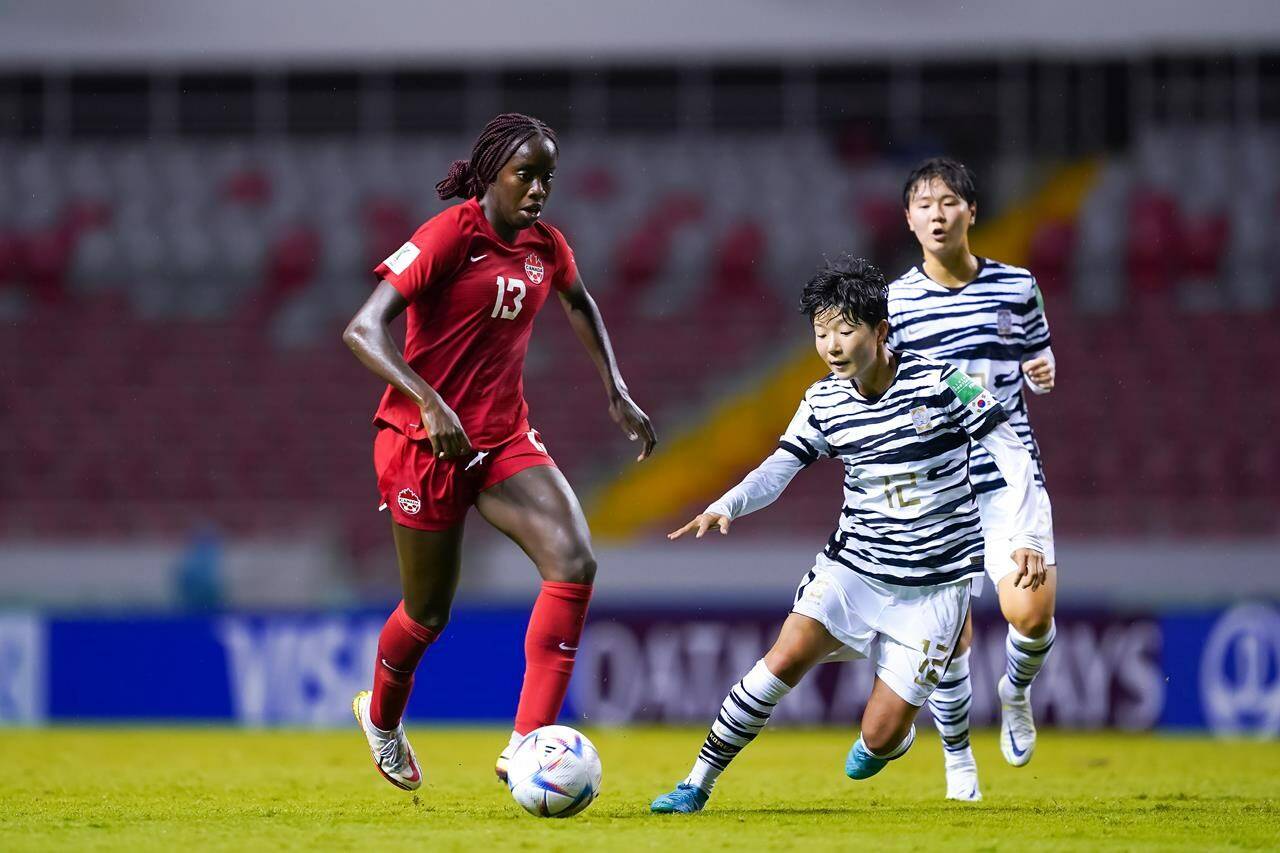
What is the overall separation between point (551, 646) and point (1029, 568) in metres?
1.59

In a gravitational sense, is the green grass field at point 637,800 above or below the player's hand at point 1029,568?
below

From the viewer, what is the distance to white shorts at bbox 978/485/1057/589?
6.26 metres

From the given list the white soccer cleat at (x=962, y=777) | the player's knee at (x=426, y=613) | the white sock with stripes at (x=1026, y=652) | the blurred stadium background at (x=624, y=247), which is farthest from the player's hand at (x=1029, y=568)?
the blurred stadium background at (x=624, y=247)

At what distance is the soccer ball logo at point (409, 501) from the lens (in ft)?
18.8

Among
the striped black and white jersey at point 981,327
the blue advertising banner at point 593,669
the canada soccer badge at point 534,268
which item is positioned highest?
the canada soccer badge at point 534,268

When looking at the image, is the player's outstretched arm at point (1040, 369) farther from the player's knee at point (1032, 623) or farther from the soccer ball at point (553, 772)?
the soccer ball at point (553, 772)

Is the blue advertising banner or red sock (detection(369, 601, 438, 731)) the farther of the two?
the blue advertising banner

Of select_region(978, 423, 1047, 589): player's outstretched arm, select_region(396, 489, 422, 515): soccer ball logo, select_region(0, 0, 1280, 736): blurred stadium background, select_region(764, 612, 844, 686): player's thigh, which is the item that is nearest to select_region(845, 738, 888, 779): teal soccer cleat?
select_region(764, 612, 844, 686): player's thigh

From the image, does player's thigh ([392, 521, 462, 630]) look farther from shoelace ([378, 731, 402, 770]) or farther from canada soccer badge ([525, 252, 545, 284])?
canada soccer badge ([525, 252, 545, 284])

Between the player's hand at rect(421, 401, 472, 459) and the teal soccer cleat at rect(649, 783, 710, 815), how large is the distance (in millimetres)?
1402

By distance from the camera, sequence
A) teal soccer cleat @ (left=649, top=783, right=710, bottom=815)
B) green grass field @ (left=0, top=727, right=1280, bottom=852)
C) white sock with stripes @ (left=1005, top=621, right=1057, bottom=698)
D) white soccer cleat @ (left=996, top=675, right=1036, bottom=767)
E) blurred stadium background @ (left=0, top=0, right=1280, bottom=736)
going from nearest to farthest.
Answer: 1. green grass field @ (left=0, top=727, right=1280, bottom=852)
2. teal soccer cleat @ (left=649, top=783, right=710, bottom=815)
3. white sock with stripes @ (left=1005, top=621, right=1057, bottom=698)
4. white soccer cleat @ (left=996, top=675, right=1036, bottom=767)
5. blurred stadium background @ (left=0, top=0, right=1280, bottom=736)

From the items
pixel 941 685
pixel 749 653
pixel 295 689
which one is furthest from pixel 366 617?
pixel 941 685

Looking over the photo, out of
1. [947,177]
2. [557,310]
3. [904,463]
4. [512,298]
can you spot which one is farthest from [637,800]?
[557,310]

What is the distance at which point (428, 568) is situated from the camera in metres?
5.86
